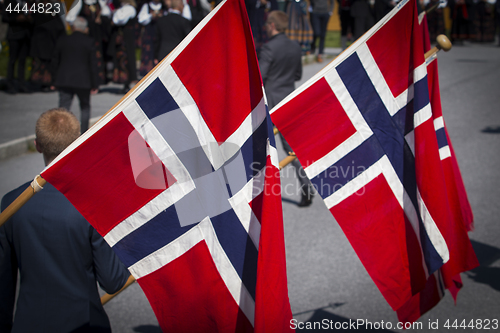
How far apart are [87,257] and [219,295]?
635 millimetres

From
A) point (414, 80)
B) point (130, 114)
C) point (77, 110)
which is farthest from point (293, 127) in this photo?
point (77, 110)

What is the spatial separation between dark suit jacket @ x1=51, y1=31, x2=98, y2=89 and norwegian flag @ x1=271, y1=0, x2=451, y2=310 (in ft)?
17.8

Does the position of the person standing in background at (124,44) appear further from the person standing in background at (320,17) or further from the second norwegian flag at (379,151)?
the second norwegian flag at (379,151)

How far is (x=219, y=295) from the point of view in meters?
2.17

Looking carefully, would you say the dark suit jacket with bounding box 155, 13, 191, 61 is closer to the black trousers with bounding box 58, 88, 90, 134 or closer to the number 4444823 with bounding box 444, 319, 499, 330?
the black trousers with bounding box 58, 88, 90, 134

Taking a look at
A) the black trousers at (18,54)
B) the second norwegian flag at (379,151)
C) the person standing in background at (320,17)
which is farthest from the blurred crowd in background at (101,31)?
the second norwegian flag at (379,151)

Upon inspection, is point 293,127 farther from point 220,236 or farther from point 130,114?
point 130,114

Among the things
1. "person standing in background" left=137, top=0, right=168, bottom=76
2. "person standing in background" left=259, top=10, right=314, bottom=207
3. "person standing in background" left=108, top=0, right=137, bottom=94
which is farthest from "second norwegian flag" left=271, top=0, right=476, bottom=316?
"person standing in background" left=137, top=0, right=168, bottom=76

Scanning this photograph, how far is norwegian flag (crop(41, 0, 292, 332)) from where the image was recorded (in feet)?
6.75

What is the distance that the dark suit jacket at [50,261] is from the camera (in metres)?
1.99

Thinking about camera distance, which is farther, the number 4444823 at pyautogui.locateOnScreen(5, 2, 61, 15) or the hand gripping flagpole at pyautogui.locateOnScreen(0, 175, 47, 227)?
the number 4444823 at pyautogui.locateOnScreen(5, 2, 61, 15)

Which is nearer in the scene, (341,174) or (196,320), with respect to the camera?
(196,320)

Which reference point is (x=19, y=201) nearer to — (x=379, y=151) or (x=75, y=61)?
(x=379, y=151)

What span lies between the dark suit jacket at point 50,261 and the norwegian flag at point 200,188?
0.41ft
